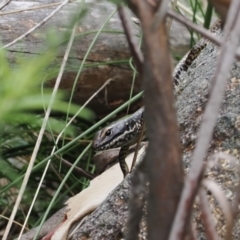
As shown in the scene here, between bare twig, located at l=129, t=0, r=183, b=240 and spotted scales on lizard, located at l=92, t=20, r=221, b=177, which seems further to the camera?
spotted scales on lizard, located at l=92, t=20, r=221, b=177

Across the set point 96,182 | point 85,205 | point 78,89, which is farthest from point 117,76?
point 85,205

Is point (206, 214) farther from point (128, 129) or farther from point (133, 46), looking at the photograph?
point (128, 129)

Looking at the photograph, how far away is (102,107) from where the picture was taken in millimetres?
3572

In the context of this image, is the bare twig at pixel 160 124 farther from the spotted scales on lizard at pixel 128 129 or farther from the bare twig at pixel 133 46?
the spotted scales on lizard at pixel 128 129

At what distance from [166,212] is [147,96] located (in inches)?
5.8

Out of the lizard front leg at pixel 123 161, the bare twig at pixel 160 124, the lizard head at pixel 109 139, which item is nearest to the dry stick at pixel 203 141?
the bare twig at pixel 160 124

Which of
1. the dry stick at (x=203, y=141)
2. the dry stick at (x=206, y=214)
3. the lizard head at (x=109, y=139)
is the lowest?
the dry stick at (x=206, y=214)

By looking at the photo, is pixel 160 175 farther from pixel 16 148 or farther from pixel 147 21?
pixel 16 148

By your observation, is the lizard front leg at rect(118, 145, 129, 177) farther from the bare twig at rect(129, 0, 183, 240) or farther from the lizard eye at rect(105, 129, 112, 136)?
the bare twig at rect(129, 0, 183, 240)

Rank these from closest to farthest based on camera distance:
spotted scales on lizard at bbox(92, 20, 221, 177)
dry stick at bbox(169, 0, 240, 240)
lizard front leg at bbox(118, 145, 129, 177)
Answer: dry stick at bbox(169, 0, 240, 240) < lizard front leg at bbox(118, 145, 129, 177) < spotted scales on lizard at bbox(92, 20, 221, 177)

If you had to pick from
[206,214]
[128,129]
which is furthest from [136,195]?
[128,129]

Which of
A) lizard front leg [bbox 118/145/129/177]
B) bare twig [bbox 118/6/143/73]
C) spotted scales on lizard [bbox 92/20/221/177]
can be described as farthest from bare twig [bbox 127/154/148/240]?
spotted scales on lizard [bbox 92/20/221/177]

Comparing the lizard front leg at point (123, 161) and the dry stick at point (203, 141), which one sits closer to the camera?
the dry stick at point (203, 141)

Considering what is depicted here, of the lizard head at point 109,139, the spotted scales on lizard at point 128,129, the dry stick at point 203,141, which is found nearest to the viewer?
the dry stick at point 203,141
